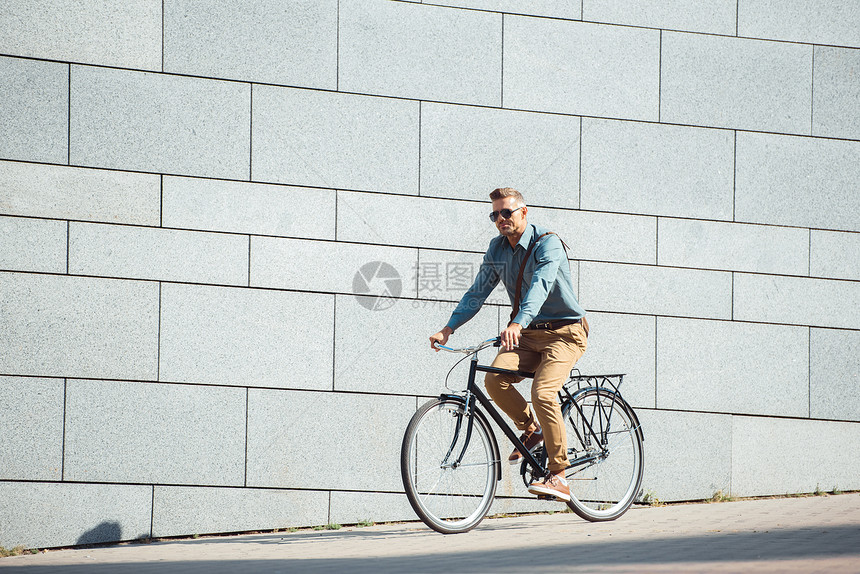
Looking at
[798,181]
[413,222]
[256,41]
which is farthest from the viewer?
[798,181]

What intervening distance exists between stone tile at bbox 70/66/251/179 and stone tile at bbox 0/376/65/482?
1647 millimetres

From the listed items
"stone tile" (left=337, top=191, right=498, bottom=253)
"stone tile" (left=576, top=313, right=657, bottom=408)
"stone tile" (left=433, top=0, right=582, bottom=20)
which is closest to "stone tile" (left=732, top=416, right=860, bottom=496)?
"stone tile" (left=576, top=313, right=657, bottom=408)

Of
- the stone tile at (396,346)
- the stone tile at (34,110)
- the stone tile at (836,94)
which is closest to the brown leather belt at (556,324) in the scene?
the stone tile at (396,346)

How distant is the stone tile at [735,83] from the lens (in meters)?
7.45

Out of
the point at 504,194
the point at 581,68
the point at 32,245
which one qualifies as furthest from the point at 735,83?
the point at 32,245

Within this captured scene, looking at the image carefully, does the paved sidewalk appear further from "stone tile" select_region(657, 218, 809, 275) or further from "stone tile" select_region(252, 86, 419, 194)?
"stone tile" select_region(252, 86, 419, 194)

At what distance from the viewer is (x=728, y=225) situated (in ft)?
24.5

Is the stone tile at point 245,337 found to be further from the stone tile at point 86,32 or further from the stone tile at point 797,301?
the stone tile at point 797,301

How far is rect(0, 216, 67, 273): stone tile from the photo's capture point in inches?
245

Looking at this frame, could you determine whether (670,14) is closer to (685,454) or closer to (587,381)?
(587,381)

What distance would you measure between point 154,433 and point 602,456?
3.22 meters

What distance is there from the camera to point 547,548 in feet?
16.9

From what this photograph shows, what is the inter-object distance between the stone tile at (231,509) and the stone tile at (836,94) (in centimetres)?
527

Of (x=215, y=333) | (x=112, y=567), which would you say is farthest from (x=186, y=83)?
(x=112, y=567)
